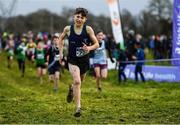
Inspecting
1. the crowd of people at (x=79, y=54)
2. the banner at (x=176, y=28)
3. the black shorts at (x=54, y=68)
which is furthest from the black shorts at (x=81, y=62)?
the black shorts at (x=54, y=68)

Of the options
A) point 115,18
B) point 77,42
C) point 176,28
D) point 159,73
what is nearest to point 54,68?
point 176,28

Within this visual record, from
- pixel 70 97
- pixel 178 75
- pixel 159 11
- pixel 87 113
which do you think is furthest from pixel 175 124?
pixel 159 11

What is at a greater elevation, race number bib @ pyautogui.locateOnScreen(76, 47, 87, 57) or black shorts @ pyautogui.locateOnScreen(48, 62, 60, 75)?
race number bib @ pyautogui.locateOnScreen(76, 47, 87, 57)

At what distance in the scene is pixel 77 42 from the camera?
37.0 feet

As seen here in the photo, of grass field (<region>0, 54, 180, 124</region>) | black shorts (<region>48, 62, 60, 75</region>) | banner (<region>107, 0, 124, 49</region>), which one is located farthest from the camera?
banner (<region>107, 0, 124, 49</region>)

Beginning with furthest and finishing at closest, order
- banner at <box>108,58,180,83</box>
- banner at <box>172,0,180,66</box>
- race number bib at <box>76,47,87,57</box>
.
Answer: banner at <box>108,58,180,83</box> → banner at <box>172,0,180,66</box> → race number bib at <box>76,47,87,57</box>

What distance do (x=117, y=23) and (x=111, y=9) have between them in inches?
35.8

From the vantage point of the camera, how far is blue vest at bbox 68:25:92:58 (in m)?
11.3

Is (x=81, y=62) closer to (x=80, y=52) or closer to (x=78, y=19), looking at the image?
(x=80, y=52)

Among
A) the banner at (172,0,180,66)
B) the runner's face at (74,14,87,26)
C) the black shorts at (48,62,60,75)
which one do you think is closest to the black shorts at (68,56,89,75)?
the runner's face at (74,14,87,26)

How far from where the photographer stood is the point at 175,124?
10.0 m

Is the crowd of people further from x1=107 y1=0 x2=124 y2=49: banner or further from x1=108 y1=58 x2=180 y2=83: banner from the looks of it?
x1=107 y1=0 x2=124 y2=49: banner

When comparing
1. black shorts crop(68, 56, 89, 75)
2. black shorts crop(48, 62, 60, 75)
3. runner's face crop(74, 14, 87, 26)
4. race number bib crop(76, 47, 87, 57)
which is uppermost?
runner's face crop(74, 14, 87, 26)

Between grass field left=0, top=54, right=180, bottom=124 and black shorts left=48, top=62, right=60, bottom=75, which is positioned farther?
black shorts left=48, top=62, right=60, bottom=75
